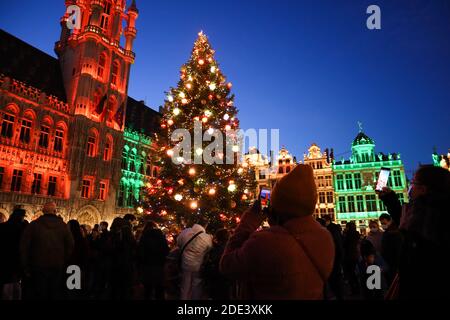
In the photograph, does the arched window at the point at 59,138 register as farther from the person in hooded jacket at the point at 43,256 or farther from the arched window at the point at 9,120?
the person in hooded jacket at the point at 43,256

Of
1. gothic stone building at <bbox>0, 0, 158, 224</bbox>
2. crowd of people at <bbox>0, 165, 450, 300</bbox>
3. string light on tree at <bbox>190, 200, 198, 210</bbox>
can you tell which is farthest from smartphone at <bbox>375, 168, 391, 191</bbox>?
gothic stone building at <bbox>0, 0, 158, 224</bbox>

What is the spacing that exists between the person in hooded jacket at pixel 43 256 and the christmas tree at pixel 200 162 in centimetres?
640

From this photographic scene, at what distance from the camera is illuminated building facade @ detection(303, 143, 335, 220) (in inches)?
1478

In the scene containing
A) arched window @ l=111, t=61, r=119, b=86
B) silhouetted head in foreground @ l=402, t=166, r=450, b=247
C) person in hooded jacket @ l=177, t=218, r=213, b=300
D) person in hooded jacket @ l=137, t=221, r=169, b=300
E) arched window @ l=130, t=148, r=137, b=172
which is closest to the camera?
silhouetted head in foreground @ l=402, t=166, r=450, b=247

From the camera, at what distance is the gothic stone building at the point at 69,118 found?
19.1 m

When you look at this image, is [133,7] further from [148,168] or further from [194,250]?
[194,250]

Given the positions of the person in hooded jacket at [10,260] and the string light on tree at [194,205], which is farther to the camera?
the string light on tree at [194,205]

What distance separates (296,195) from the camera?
6.05 ft

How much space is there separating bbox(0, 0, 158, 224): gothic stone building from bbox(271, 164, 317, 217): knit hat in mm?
21475

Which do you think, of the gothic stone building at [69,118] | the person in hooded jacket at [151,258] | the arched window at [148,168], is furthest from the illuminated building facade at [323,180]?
the person in hooded jacket at [151,258]

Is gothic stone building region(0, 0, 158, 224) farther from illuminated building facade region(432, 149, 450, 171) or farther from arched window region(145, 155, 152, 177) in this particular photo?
illuminated building facade region(432, 149, 450, 171)

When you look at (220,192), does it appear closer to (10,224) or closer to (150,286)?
(150,286)

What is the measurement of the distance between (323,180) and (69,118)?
104ft
